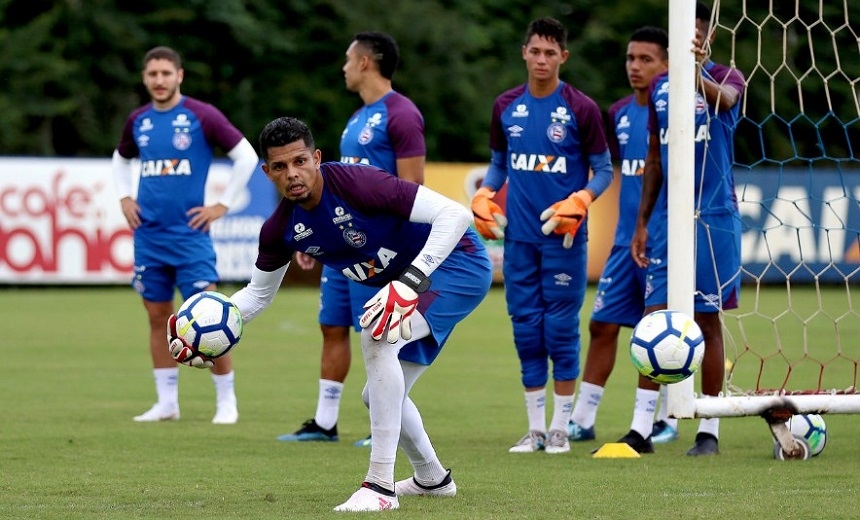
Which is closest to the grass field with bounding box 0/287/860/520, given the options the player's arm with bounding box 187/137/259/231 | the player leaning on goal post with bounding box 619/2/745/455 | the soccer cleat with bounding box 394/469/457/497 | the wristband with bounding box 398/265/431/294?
the soccer cleat with bounding box 394/469/457/497

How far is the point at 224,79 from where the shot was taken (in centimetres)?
3141

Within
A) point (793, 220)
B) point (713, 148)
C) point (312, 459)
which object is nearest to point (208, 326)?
point (312, 459)

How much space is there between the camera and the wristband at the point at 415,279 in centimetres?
582

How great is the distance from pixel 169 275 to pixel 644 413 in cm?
351

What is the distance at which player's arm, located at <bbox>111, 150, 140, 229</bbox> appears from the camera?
9727 millimetres

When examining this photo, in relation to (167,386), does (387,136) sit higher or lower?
higher

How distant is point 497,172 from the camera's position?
28.6ft

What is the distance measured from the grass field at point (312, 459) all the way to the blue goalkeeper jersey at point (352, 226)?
3.48 ft

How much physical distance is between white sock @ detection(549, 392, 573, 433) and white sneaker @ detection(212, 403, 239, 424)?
2.27m

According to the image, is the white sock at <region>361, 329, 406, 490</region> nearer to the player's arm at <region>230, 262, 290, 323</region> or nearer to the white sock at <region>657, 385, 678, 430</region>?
the player's arm at <region>230, 262, 290, 323</region>

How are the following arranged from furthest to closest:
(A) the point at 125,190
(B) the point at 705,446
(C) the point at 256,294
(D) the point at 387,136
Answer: (A) the point at 125,190, (D) the point at 387,136, (B) the point at 705,446, (C) the point at 256,294

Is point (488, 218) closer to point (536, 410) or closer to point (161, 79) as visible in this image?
point (536, 410)

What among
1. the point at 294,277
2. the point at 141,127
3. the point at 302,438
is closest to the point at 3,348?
the point at 141,127

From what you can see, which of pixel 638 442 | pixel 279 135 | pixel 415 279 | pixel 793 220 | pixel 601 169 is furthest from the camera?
pixel 793 220
